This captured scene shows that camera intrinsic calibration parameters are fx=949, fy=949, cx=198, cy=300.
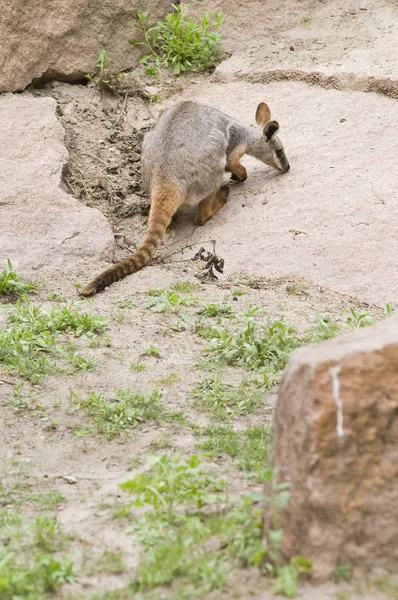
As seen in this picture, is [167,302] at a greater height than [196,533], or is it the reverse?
[196,533]

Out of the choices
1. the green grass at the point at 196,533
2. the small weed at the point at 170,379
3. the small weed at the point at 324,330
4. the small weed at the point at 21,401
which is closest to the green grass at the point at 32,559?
the green grass at the point at 196,533

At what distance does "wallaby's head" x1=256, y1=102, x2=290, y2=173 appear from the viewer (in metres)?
8.84

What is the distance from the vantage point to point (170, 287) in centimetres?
740

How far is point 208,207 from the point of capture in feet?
28.3

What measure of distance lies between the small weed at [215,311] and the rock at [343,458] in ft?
10.6

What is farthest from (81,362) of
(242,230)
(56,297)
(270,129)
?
(270,129)

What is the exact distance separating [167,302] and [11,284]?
1.20 meters

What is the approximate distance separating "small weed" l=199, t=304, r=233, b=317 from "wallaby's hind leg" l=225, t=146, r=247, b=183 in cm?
254

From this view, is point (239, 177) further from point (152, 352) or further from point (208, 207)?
point (152, 352)

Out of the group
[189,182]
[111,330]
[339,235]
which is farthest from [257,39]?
[111,330]

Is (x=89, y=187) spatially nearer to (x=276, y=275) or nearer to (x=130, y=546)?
(x=276, y=275)

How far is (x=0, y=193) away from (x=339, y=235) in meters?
2.98

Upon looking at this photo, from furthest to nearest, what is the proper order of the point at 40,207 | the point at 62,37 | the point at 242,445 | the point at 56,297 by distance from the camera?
the point at 62,37, the point at 40,207, the point at 56,297, the point at 242,445

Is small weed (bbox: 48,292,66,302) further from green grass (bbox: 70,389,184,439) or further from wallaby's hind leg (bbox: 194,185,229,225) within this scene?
wallaby's hind leg (bbox: 194,185,229,225)
